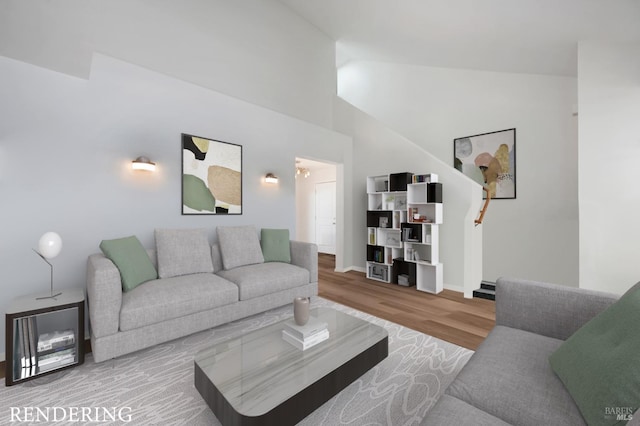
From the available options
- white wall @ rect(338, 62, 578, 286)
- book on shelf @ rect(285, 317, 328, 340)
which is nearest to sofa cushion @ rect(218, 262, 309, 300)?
book on shelf @ rect(285, 317, 328, 340)

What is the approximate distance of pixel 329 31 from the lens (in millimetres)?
4836

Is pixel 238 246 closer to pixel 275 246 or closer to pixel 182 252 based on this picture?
pixel 275 246

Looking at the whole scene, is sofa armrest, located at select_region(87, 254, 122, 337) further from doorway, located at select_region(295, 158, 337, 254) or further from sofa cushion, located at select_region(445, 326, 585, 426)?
doorway, located at select_region(295, 158, 337, 254)

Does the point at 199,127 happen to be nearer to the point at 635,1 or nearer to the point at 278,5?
the point at 278,5

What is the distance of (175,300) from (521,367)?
2.28m

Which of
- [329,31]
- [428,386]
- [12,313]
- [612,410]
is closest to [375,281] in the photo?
[428,386]

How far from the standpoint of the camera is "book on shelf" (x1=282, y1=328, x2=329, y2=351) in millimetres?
1641

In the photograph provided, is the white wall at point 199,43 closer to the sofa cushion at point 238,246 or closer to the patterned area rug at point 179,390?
the sofa cushion at point 238,246

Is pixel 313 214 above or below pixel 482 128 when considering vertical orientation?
below

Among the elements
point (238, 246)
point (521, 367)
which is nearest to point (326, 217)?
point (238, 246)

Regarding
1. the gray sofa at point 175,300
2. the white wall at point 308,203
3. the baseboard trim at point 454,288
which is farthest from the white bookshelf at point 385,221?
the white wall at point 308,203

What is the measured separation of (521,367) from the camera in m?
1.16

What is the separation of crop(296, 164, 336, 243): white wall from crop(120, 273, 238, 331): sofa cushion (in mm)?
5343

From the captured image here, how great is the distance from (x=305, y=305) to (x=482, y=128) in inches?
175
